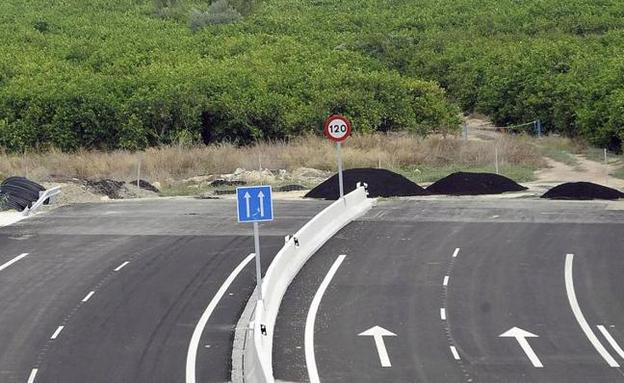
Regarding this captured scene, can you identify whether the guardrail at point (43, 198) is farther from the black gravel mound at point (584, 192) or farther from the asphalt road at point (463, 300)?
the black gravel mound at point (584, 192)

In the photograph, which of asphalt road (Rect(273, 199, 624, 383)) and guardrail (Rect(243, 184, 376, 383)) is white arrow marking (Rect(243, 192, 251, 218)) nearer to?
guardrail (Rect(243, 184, 376, 383))

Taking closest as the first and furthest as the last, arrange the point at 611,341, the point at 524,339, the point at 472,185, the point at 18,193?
the point at 611,341
the point at 524,339
the point at 18,193
the point at 472,185

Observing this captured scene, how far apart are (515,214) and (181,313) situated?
14063 millimetres

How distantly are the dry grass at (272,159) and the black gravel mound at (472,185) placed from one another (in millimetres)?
7784

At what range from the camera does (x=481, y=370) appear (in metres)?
18.5

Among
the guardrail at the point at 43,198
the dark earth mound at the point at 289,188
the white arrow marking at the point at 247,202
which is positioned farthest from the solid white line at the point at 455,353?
the dark earth mound at the point at 289,188

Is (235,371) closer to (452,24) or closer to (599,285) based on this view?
(599,285)

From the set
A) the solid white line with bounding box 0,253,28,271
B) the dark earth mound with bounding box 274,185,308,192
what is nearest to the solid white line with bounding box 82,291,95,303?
the solid white line with bounding box 0,253,28,271

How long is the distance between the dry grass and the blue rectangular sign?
82.9 ft

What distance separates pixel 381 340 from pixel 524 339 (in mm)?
2391

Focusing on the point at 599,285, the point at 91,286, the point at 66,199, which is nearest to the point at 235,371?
the point at 91,286

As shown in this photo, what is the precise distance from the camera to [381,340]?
20500mm

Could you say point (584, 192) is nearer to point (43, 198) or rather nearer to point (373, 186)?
point (373, 186)

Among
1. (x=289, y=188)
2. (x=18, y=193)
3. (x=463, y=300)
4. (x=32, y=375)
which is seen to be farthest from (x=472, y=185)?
(x=32, y=375)
